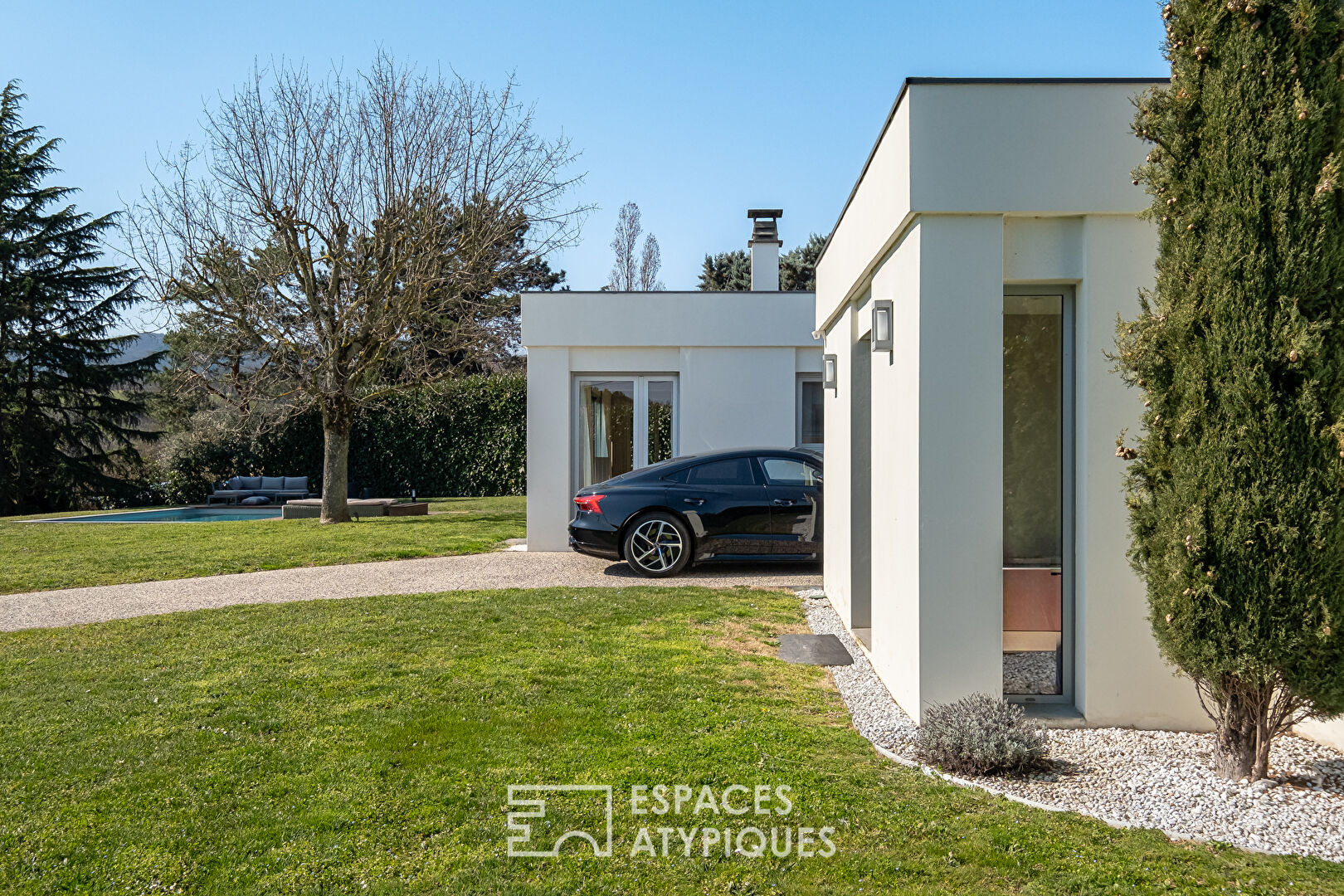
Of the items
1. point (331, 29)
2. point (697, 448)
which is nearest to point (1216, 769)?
point (697, 448)

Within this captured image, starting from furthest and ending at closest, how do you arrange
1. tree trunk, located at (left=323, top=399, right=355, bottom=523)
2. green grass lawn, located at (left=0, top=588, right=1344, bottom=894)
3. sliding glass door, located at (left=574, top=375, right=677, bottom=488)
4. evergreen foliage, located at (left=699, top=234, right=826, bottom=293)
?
evergreen foliage, located at (left=699, top=234, right=826, bottom=293) → tree trunk, located at (left=323, top=399, right=355, bottom=523) → sliding glass door, located at (left=574, top=375, right=677, bottom=488) → green grass lawn, located at (left=0, top=588, right=1344, bottom=894)

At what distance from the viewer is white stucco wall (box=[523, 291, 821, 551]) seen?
40.9 ft

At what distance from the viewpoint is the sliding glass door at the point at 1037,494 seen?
4734 millimetres

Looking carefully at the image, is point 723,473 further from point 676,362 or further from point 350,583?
point 350,583

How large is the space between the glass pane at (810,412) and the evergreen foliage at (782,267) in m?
20.5

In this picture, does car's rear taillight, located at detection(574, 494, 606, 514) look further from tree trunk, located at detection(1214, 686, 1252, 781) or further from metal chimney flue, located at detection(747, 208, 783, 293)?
tree trunk, located at detection(1214, 686, 1252, 781)

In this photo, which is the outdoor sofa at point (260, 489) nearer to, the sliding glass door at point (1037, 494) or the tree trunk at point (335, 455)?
the tree trunk at point (335, 455)

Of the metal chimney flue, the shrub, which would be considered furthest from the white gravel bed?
the metal chimney flue

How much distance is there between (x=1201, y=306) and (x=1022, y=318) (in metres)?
1.30

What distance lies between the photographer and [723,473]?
32.1ft

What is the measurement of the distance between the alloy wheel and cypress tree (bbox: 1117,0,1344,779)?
21.0 feet

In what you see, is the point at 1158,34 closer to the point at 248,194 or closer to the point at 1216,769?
the point at 1216,769

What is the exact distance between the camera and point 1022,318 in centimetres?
487
